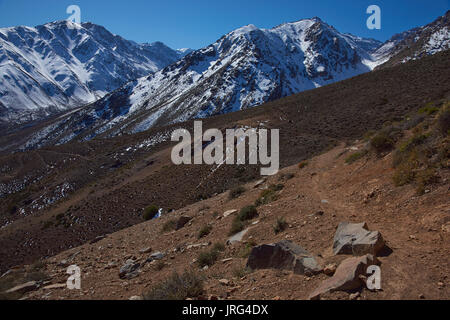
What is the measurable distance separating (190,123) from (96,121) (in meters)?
113

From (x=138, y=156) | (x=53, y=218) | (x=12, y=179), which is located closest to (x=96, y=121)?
(x=12, y=179)

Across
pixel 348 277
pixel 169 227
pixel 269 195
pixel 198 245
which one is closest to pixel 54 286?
pixel 198 245

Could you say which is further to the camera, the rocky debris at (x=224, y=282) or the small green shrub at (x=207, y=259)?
the small green shrub at (x=207, y=259)

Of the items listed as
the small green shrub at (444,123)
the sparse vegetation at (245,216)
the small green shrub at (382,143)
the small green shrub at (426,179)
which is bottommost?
the sparse vegetation at (245,216)

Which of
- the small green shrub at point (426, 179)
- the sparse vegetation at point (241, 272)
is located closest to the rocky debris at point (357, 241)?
the sparse vegetation at point (241, 272)

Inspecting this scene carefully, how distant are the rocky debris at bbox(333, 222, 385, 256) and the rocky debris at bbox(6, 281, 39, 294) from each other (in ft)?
24.9

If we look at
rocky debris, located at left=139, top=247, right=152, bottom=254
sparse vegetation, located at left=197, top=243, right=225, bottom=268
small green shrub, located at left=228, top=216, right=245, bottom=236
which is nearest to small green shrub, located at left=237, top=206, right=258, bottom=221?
small green shrub, located at left=228, top=216, right=245, bottom=236

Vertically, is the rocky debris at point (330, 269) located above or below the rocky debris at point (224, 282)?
above

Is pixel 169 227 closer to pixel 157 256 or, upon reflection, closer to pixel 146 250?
pixel 146 250

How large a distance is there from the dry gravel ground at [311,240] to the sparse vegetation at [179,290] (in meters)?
0.22

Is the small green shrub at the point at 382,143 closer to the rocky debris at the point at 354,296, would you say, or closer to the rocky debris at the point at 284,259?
the rocky debris at the point at 284,259

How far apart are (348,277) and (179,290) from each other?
9.69 feet

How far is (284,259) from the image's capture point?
606cm

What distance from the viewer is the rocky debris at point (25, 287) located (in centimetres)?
752
